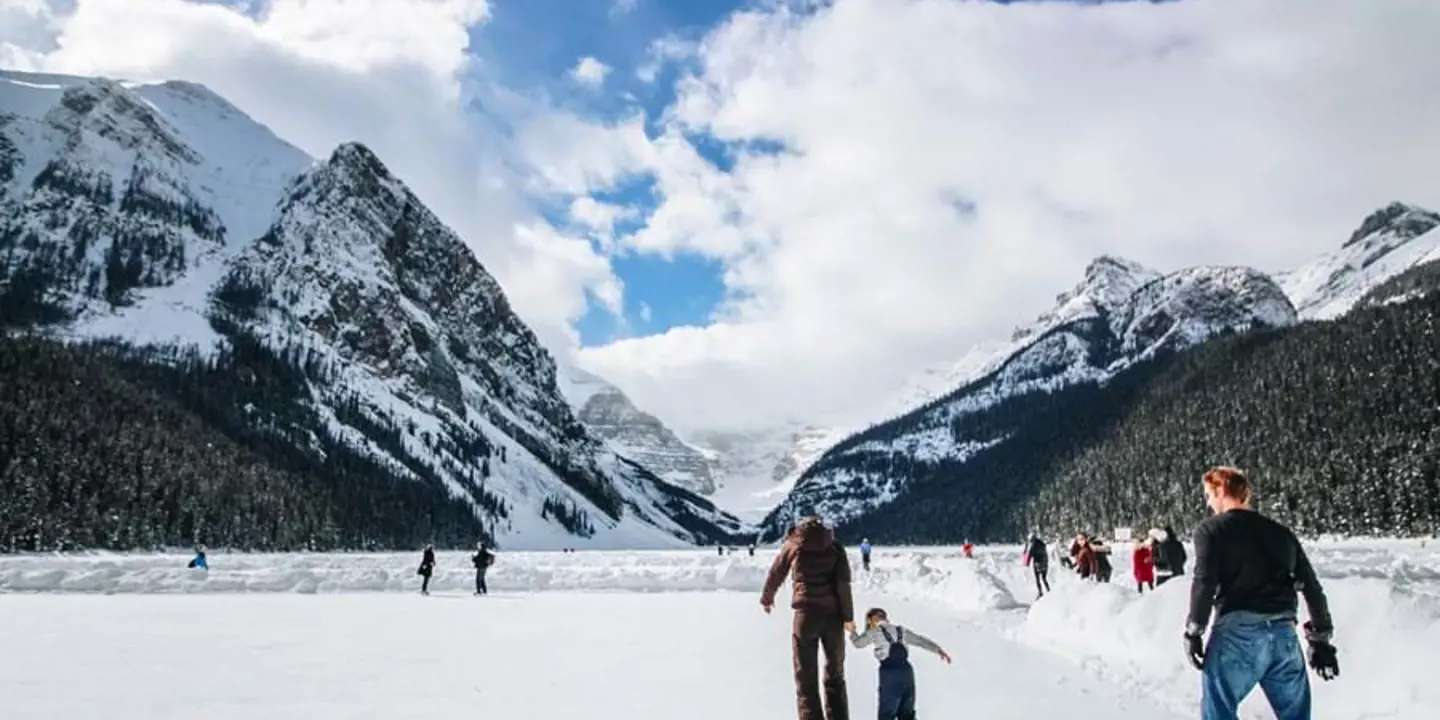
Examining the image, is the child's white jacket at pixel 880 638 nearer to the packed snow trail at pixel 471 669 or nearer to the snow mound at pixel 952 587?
the packed snow trail at pixel 471 669

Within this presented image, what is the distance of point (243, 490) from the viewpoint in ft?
401

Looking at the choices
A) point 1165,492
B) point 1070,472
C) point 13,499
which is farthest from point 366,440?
point 1165,492

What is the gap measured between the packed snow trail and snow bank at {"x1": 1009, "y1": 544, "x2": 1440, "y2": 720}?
674 mm

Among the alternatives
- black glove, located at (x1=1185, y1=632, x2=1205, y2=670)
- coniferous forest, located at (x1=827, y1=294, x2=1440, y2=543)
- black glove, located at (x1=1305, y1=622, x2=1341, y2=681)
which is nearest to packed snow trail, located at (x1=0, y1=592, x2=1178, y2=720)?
black glove, located at (x1=1305, y1=622, x2=1341, y2=681)

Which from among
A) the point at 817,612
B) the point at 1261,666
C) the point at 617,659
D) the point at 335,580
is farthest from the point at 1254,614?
the point at 335,580

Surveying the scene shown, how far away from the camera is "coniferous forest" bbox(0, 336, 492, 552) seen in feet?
311

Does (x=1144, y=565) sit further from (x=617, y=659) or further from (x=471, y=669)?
(x=471, y=669)

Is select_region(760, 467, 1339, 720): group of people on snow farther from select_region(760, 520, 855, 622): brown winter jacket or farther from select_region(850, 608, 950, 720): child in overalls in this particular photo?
select_region(760, 520, 855, 622): brown winter jacket

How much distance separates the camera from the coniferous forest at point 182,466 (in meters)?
94.8

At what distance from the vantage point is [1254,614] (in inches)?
224

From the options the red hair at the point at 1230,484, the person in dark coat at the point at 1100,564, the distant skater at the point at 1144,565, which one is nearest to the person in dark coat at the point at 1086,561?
the person in dark coat at the point at 1100,564

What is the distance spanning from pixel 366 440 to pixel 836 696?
196 metres

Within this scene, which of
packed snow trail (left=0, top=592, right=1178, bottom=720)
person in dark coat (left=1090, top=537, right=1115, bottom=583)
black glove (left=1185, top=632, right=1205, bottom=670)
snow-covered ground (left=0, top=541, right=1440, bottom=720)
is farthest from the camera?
person in dark coat (left=1090, top=537, right=1115, bottom=583)

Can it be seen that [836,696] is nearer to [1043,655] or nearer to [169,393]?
[1043,655]
